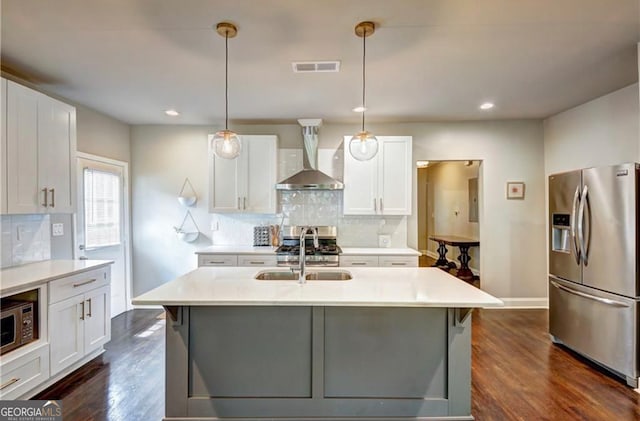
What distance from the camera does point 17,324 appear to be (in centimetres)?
227

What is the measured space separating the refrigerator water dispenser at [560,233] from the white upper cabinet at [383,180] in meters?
1.55

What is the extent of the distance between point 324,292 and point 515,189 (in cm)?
376

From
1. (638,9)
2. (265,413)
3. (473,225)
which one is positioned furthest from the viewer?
(473,225)

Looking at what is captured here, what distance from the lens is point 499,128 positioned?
14.8 feet

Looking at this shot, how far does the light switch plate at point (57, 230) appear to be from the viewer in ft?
10.8

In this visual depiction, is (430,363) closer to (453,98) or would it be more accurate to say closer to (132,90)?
(453,98)

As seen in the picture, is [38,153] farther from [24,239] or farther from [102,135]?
[102,135]

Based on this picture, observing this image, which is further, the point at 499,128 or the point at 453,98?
the point at 499,128

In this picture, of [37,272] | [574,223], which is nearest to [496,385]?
[574,223]

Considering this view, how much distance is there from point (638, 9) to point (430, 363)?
2556mm

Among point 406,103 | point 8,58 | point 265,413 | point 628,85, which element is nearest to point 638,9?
point 628,85

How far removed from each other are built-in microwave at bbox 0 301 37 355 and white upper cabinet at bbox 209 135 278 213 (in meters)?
2.25

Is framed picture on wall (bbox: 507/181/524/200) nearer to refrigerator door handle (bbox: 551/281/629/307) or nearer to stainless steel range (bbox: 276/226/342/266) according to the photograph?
refrigerator door handle (bbox: 551/281/629/307)

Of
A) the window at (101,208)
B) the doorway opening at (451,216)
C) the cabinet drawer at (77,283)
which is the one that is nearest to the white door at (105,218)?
the window at (101,208)
